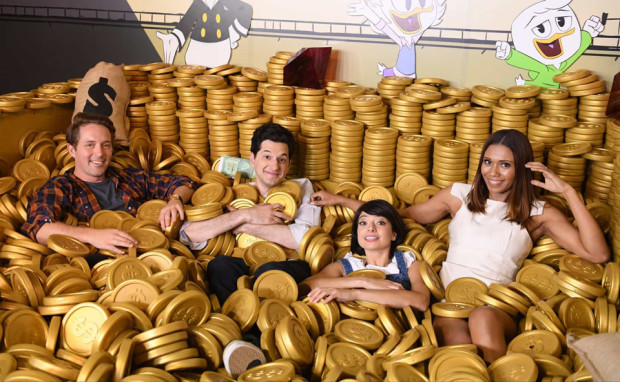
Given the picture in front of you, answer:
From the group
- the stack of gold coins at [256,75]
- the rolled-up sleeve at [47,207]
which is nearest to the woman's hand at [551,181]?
the stack of gold coins at [256,75]

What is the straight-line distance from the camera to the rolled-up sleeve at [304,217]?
4.04 m

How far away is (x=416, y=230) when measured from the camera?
157 inches

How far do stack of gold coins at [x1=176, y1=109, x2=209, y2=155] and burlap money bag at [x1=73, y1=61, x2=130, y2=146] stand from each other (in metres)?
0.48

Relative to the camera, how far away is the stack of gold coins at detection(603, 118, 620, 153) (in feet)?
13.5

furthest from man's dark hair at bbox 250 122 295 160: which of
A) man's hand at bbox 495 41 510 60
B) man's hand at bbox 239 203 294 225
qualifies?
man's hand at bbox 495 41 510 60

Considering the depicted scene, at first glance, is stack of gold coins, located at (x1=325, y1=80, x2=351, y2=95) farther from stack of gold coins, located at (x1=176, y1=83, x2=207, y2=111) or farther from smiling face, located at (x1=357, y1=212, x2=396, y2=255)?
smiling face, located at (x1=357, y1=212, x2=396, y2=255)

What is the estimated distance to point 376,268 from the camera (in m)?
3.64

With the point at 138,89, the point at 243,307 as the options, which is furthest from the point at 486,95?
the point at 138,89

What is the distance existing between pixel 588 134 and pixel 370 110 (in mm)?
1610

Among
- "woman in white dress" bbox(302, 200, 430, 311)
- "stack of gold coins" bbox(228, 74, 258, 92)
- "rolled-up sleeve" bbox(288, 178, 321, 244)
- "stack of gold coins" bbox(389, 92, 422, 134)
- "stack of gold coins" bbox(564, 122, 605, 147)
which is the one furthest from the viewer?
"stack of gold coins" bbox(228, 74, 258, 92)

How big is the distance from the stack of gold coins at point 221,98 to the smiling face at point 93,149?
139cm

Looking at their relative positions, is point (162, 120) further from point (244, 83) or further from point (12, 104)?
point (12, 104)

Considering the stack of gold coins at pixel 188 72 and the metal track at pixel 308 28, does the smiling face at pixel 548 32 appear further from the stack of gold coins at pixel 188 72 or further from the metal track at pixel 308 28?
the stack of gold coins at pixel 188 72

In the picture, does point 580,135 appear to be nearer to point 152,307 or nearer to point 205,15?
point 152,307
